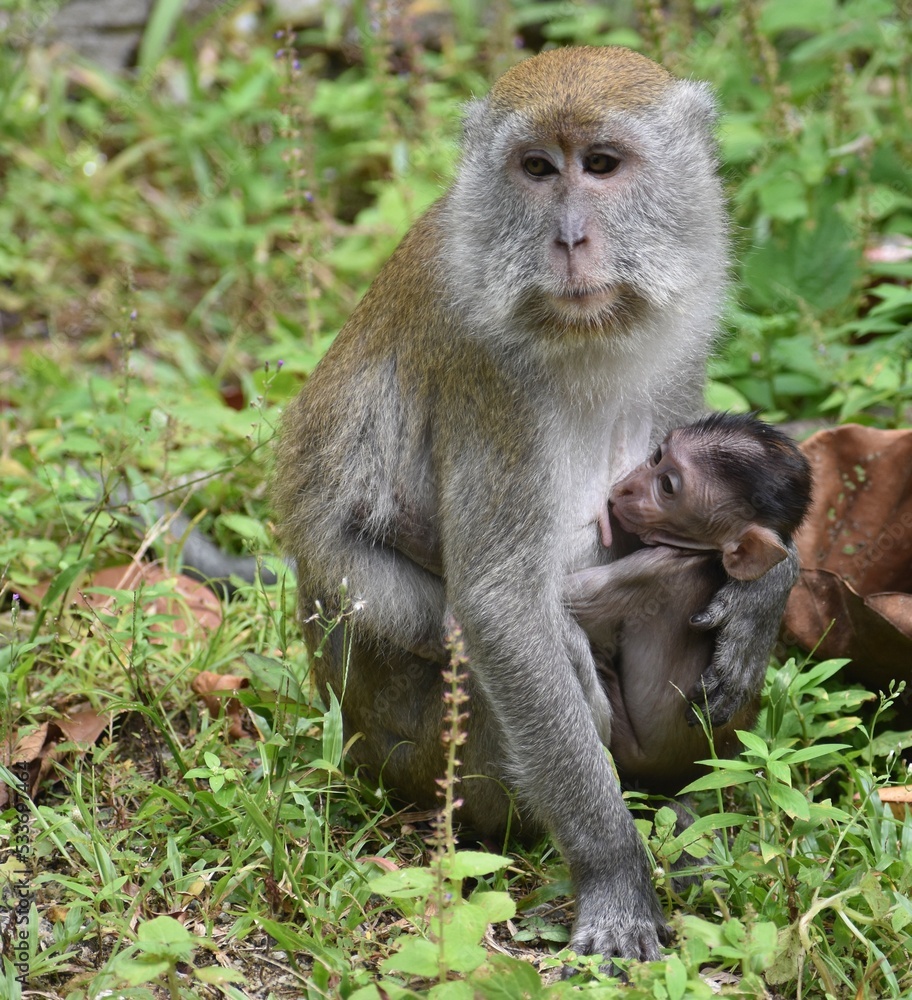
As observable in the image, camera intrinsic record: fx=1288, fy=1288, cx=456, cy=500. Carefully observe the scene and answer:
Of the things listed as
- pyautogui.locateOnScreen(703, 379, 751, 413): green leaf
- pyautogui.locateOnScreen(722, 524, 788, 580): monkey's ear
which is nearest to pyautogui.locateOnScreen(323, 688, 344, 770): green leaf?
pyautogui.locateOnScreen(722, 524, 788, 580): monkey's ear

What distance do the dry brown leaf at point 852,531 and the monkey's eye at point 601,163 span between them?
185cm

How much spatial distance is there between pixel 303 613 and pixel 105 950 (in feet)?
4.53

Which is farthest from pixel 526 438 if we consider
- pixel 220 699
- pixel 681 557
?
pixel 220 699

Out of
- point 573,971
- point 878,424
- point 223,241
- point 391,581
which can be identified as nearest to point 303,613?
point 391,581

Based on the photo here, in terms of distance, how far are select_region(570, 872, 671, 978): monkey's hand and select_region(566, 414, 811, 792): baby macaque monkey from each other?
597 millimetres

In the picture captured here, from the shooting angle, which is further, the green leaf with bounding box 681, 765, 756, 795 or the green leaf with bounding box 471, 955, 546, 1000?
the green leaf with bounding box 681, 765, 756, 795

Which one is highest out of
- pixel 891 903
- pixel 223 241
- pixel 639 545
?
pixel 223 241

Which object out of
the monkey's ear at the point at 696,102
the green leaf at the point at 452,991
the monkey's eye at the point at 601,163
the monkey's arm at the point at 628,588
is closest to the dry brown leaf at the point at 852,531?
the monkey's arm at the point at 628,588

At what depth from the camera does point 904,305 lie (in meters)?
6.38

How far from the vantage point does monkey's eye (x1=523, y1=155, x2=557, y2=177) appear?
4100 mm

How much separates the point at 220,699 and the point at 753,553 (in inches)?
81.3

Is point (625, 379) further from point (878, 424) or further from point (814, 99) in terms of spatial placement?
point (814, 99)

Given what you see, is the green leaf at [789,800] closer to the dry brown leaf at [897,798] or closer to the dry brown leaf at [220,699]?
the dry brown leaf at [897,798]

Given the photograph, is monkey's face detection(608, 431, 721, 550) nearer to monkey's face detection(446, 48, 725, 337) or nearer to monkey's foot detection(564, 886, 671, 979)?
monkey's face detection(446, 48, 725, 337)
